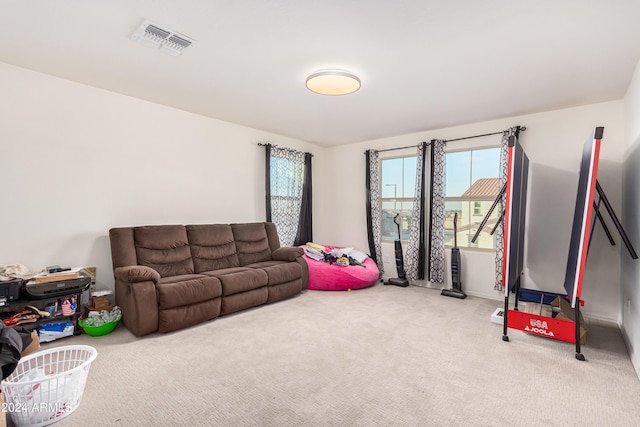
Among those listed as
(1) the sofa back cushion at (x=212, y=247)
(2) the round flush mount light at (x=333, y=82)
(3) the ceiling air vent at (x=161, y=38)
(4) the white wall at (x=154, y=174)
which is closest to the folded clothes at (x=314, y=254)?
(4) the white wall at (x=154, y=174)

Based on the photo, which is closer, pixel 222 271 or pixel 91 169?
pixel 91 169

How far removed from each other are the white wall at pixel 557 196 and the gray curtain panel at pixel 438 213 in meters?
0.24

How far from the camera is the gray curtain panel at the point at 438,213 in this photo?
466 centimetres

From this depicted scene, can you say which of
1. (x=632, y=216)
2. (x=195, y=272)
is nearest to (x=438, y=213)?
(x=632, y=216)

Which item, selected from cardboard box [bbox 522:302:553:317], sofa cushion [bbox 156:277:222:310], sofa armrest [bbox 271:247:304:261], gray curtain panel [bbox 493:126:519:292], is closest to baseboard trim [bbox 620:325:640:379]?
cardboard box [bbox 522:302:553:317]

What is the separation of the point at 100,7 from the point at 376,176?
426 cm

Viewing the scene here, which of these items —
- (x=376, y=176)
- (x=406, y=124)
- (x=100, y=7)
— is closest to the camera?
(x=100, y=7)

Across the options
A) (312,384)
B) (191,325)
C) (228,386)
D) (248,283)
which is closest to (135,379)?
(228,386)

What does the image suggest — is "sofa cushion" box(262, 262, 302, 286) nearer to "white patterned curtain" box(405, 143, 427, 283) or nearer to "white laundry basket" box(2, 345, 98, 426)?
"white patterned curtain" box(405, 143, 427, 283)

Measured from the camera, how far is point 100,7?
6.50ft

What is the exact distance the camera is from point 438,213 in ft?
15.4

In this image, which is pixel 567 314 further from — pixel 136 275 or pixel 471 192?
pixel 136 275

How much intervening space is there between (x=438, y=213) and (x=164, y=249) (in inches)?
149

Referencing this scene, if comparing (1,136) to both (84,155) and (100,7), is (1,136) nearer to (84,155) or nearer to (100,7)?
(84,155)
